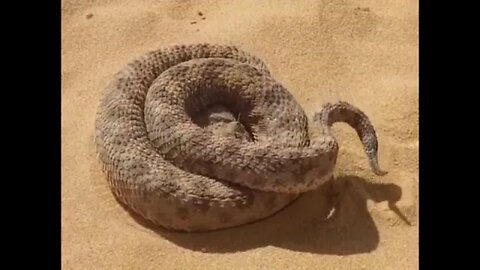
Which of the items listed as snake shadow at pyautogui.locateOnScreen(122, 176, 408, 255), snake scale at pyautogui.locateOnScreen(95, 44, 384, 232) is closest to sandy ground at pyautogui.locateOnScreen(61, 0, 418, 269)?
snake shadow at pyautogui.locateOnScreen(122, 176, 408, 255)

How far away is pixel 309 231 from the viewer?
440 cm

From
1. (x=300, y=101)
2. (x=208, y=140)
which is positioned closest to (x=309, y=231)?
(x=208, y=140)

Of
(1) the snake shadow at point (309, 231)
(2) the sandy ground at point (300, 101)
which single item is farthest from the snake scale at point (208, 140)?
(2) the sandy ground at point (300, 101)

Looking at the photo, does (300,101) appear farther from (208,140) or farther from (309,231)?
(309,231)

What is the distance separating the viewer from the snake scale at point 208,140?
4.34 m

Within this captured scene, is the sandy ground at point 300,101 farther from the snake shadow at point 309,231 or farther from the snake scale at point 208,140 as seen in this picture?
the snake scale at point 208,140

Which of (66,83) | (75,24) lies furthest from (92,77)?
(75,24)

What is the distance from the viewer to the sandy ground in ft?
14.0

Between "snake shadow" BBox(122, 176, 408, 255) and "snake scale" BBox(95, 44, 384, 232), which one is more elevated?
"snake scale" BBox(95, 44, 384, 232)

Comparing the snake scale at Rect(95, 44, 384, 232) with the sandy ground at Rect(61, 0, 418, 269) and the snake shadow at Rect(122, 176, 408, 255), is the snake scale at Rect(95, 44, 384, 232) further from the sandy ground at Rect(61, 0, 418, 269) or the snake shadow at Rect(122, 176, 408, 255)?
the sandy ground at Rect(61, 0, 418, 269)

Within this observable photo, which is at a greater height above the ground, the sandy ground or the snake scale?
the snake scale

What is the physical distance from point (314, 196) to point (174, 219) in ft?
2.74

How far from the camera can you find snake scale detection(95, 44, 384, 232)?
4344mm

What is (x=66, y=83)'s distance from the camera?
5.87m
